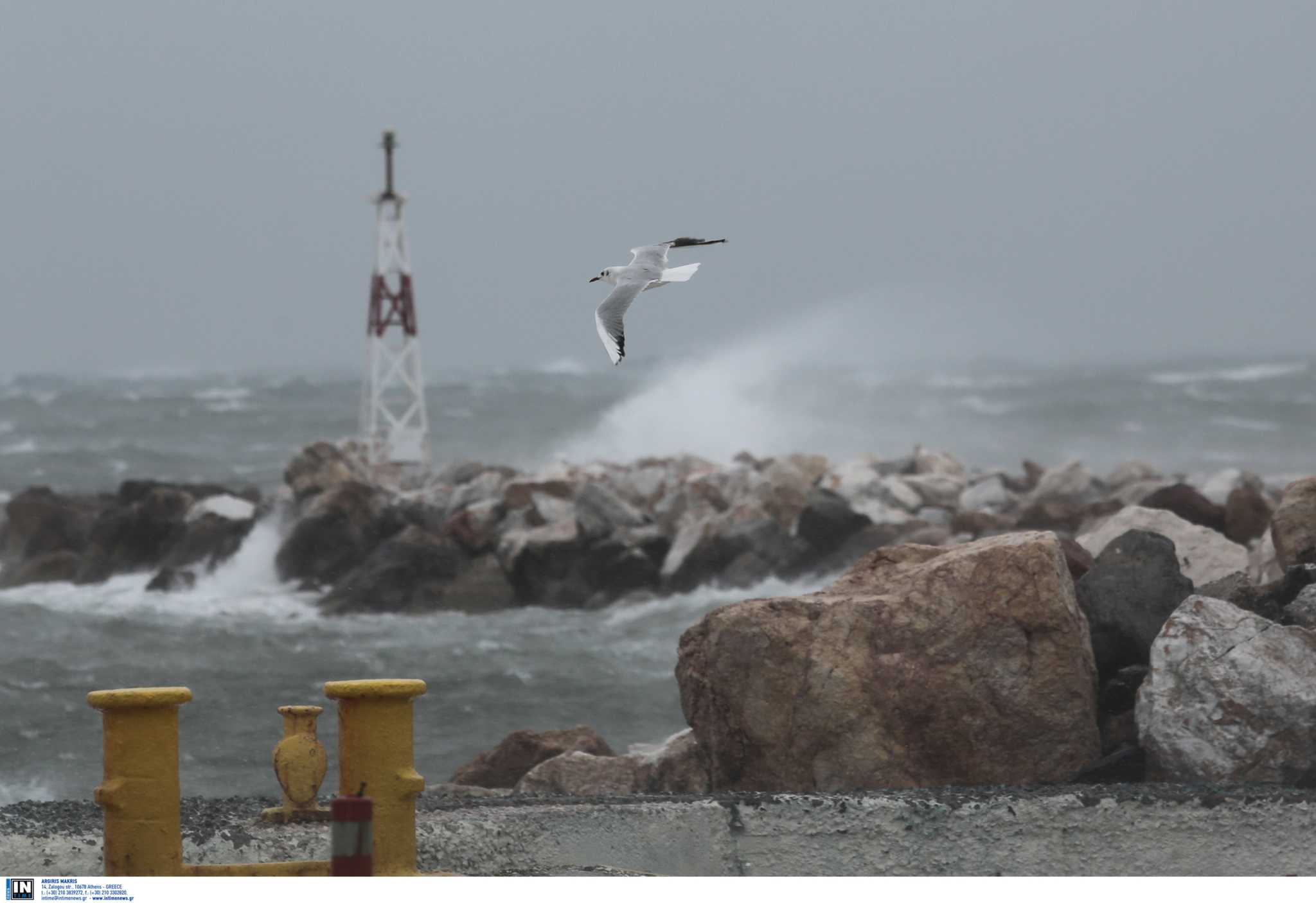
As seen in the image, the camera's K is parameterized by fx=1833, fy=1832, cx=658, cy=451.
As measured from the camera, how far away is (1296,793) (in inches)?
224

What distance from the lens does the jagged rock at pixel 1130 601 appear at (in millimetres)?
6938

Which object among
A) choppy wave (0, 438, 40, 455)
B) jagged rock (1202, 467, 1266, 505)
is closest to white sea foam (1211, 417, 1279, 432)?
jagged rock (1202, 467, 1266, 505)

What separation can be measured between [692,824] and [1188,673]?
6.07ft

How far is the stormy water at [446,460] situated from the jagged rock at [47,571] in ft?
1.07

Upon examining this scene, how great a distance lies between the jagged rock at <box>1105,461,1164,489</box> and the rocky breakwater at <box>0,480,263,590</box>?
9.22 metres

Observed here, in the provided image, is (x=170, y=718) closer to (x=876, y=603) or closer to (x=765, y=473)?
(x=876, y=603)

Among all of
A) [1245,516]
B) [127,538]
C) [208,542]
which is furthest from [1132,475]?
[127,538]

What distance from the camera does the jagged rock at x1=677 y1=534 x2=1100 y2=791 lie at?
6.50 m

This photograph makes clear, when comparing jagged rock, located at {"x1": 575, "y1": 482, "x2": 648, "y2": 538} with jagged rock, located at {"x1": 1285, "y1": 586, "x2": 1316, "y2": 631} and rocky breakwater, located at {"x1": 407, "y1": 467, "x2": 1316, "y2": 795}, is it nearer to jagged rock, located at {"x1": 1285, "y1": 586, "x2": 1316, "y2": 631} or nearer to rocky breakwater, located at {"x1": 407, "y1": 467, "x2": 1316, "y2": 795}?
rocky breakwater, located at {"x1": 407, "y1": 467, "x2": 1316, "y2": 795}

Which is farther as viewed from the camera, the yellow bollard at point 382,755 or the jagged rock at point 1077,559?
the jagged rock at point 1077,559

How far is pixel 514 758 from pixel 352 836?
374cm

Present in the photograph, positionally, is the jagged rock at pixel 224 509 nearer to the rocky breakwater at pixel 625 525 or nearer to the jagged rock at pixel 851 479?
the rocky breakwater at pixel 625 525

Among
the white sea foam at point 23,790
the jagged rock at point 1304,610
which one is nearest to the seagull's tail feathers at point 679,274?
the jagged rock at point 1304,610

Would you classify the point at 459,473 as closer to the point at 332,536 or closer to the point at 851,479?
the point at 332,536
